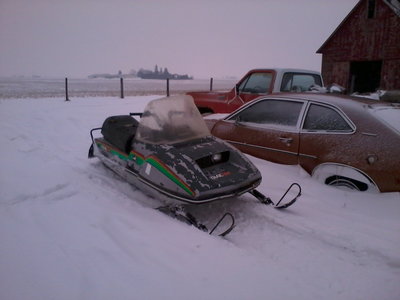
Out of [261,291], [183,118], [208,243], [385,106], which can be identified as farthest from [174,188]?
[385,106]

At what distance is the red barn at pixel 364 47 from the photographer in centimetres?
A: 1950

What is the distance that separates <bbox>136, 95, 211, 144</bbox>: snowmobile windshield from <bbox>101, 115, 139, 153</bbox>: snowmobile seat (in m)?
0.27

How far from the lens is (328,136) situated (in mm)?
4766

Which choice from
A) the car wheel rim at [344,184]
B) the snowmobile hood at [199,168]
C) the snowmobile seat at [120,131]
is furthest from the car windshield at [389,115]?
the snowmobile seat at [120,131]

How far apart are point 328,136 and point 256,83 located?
3.53 metres

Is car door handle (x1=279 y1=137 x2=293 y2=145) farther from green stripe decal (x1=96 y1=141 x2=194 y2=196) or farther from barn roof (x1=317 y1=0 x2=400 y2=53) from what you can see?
barn roof (x1=317 y1=0 x2=400 y2=53)

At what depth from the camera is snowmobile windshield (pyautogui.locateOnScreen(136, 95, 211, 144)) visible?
4488 millimetres

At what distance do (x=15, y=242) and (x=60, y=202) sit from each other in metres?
1.01

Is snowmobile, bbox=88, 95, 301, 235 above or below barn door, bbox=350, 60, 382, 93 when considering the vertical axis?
below

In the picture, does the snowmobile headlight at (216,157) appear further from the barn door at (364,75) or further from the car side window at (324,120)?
the barn door at (364,75)

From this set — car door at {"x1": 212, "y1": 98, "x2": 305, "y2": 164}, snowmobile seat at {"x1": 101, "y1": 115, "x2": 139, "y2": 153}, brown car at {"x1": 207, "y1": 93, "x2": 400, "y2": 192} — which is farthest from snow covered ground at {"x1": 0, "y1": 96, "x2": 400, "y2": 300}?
snowmobile seat at {"x1": 101, "y1": 115, "x2": 139, "y2": 153}

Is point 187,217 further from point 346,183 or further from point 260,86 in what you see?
point 260,86

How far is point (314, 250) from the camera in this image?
3463 mm

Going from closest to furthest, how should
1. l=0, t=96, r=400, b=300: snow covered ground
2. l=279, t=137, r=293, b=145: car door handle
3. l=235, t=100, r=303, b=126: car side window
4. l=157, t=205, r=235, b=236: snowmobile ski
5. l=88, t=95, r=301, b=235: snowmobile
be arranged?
l=0, t=96, r=400, b=300: snow covered ground < l=157, t=205, r=235, b=236: snowmobile ski < l=88, t=95, r=301, b=235: snowmobile < l=279, t=137, r=293, b=145: car door handle < l=235, t=100, r=303, b=126: car side window
